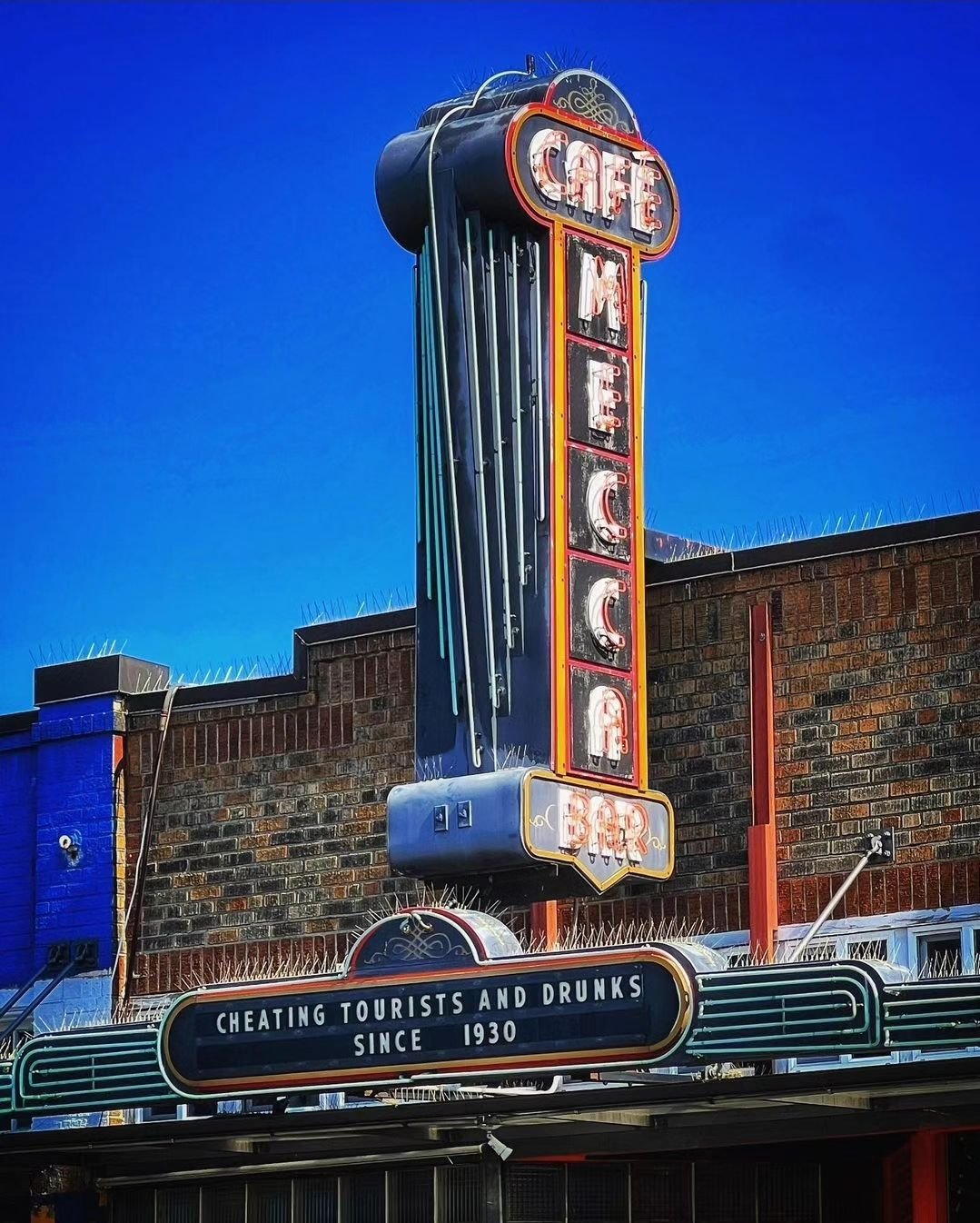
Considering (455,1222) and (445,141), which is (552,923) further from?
(445,141)

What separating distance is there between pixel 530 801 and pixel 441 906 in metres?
1.34

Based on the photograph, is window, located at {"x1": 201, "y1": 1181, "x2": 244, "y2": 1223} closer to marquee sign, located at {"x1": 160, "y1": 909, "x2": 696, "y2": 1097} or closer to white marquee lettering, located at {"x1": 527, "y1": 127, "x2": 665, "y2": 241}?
marquee sign, located at {"x1": 160, "y1": 909, "x2": 696, "y2": 1097}

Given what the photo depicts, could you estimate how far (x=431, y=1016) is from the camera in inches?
1022

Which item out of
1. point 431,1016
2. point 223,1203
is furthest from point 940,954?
point 223,1203

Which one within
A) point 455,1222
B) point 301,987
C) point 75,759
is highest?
point 75,759

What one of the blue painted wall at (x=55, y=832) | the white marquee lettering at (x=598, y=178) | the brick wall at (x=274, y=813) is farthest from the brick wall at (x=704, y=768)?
the white marquee lettering at (x=598, y=178)

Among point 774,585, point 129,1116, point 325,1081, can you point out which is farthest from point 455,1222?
point 774,585

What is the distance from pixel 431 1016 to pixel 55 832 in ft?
30.5

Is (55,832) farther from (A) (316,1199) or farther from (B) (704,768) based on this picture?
(B) (704,768)

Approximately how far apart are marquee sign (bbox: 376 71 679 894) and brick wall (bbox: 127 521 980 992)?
117 cm

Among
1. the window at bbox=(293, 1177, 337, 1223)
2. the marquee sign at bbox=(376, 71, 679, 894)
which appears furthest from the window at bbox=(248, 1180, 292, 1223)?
the marquee sign at bbox=(376, 71, 679, 894)

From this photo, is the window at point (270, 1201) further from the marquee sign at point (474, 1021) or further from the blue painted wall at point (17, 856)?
the blue painted wall at point (17, 856)

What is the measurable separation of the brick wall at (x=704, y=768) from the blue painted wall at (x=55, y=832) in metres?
0.52

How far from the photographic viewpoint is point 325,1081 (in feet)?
86.6
